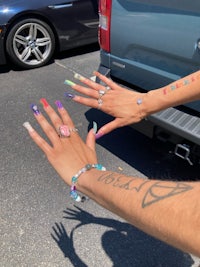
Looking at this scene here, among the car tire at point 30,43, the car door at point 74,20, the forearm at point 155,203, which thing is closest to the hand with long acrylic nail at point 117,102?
the forearm at point 155,203

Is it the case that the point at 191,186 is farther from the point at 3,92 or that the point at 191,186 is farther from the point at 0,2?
the point at 0,2

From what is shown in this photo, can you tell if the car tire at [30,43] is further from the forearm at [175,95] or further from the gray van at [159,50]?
the forearm at [175,95]

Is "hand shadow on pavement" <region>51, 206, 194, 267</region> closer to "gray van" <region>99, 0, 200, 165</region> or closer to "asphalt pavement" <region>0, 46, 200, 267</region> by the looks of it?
"asphalt pavement" <region>0, 46, 200, 267</region>

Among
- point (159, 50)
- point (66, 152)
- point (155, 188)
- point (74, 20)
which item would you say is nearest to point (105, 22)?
point (159, 50)

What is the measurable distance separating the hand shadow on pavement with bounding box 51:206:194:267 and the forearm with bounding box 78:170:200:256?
140cm

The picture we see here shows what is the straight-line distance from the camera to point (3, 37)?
487 centimetres

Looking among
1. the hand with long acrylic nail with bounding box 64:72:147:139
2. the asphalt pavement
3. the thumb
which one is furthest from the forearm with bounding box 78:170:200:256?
the asphalt pavement

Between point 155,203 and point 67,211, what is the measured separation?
1.87m

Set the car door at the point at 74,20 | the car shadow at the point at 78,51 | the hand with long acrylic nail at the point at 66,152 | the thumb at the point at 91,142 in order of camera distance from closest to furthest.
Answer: the hand with long acrylic nail at the point at 66,152
the thumb at the point at 91,142
the car door at the point at 74,20
the car shadow at the point at 78,51

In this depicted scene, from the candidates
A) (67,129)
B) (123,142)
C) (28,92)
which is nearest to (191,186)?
(67,129)

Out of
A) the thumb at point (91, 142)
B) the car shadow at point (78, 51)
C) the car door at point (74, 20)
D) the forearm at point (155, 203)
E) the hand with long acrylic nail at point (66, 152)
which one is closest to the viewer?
the forearm at point (155, 203)

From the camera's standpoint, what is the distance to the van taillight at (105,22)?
9.38 feet

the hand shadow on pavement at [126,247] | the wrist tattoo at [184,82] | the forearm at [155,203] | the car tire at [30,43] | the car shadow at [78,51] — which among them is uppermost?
the wrist tattoo at [184,82]

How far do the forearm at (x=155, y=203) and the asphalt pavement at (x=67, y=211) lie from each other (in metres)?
1.39
